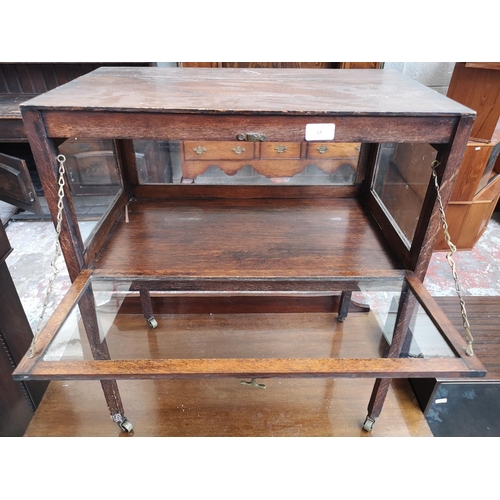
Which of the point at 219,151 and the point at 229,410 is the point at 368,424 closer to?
the point at 229,410

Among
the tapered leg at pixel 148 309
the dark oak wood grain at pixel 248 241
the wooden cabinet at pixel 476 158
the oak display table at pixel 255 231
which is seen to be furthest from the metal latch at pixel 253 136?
the wooden cabinet at pixel 476 158

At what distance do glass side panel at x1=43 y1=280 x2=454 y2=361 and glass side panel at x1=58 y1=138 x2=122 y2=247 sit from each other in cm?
20

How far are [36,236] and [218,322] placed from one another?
1.52 m

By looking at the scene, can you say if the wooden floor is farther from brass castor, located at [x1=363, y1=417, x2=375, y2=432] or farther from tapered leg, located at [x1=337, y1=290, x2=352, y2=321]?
tapered leg, located at [x1=337, y1=290, x2=352, y2=321]

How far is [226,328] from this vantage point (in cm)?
154

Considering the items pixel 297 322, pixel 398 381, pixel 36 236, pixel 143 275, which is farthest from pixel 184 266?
pixel 36 236

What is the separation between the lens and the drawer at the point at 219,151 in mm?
2057

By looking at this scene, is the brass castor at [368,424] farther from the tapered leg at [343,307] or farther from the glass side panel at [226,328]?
the tapered leg at [343,307]

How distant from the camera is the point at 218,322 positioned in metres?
1.57

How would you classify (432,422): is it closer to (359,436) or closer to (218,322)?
(359,436)

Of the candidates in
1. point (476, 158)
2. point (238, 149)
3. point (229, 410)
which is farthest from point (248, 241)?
point (476, 158)

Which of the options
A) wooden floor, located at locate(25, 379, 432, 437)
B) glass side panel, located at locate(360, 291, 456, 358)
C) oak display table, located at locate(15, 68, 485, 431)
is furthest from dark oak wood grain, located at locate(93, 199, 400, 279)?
wooden floor, located at locate(25, 379, 432, 437)

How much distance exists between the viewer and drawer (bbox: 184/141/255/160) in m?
2.06

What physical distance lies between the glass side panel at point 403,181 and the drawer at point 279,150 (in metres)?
0.93
